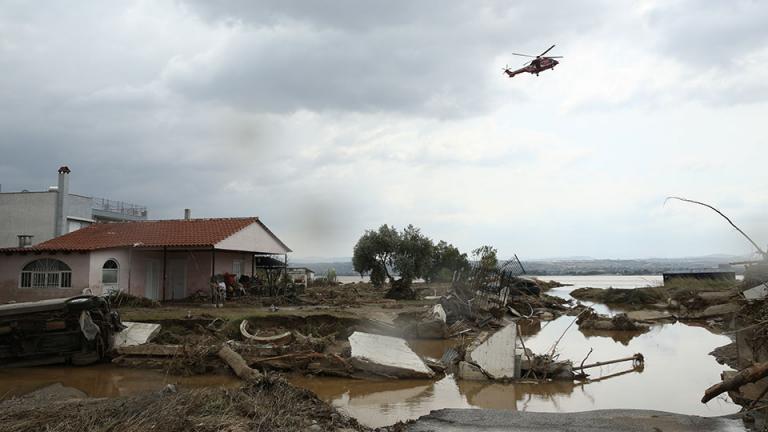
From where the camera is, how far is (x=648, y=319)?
28422mm

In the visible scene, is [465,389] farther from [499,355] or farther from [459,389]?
[499,355]

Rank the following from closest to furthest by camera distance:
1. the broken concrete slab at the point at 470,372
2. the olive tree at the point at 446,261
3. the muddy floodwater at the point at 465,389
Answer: the muddy floodwater at the point at 465,389
the broken concrete slab at the point at 470,372
the olive tree at the point at 446,261

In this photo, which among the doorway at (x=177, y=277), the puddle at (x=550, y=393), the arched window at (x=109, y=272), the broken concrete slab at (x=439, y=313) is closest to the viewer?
the puddle at (x=550, y=393)

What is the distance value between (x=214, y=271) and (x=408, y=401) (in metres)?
18.4

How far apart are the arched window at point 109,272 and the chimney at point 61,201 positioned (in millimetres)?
14175

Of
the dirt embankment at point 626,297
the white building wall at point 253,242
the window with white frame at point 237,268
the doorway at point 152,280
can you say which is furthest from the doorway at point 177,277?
the dirt embankment at point 626,297

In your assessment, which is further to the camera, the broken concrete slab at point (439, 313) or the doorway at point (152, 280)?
the doorway at point (152, 280)

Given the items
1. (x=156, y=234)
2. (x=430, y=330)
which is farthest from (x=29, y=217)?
(x=430, y=330)

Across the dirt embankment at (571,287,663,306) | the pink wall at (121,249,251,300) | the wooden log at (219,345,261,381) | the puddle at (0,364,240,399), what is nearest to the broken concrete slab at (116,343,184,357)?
the puddle at (0,364,240,399)

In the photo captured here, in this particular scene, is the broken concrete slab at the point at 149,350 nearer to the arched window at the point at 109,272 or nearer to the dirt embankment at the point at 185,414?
the dirt embankment at the point at 185,414

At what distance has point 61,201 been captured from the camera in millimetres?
35344

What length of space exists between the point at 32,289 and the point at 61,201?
46.2 ft

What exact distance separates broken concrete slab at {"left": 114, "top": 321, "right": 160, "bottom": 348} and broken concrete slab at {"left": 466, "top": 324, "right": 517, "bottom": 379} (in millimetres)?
8963

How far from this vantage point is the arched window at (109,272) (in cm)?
2369
